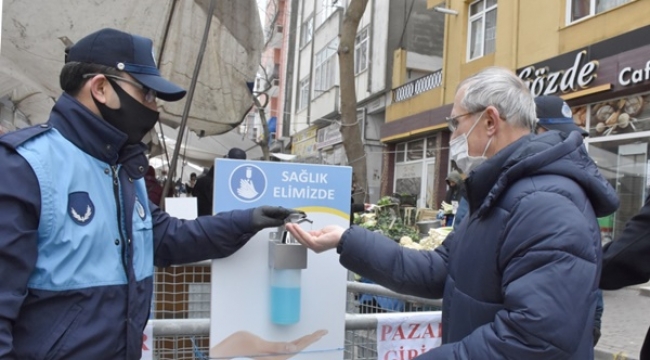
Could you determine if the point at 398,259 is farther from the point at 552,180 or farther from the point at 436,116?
the point at 436,116

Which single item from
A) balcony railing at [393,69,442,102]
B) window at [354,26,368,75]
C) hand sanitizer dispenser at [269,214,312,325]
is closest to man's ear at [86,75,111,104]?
hand sanitizer dispenser at [269,214,312,325]

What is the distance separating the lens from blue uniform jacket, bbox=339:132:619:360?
1.43m

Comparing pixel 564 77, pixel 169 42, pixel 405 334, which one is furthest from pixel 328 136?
pixel 405 334

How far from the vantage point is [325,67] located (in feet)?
85.5

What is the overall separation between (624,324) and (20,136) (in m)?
7.40

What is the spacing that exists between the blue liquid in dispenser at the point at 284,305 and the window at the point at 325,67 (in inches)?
880

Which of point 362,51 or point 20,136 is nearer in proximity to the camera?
point 20,136

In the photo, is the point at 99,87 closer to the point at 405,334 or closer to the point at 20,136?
the point at 20,136

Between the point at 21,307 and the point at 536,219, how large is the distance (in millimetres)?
1488

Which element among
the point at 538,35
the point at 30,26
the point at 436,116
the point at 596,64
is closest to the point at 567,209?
the point at 30,26

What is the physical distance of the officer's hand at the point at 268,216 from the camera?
7.32 feet

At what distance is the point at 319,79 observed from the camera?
89.0 feet

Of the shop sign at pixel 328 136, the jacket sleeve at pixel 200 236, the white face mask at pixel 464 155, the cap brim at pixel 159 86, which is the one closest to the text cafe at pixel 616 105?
the white face mask at pixel 464 155

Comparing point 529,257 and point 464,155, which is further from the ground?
point 464,155
